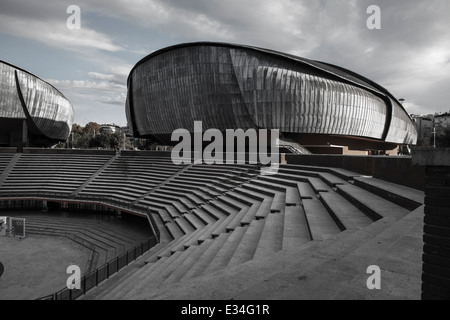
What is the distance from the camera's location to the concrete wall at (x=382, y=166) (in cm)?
969

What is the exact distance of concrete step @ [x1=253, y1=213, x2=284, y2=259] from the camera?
6.55 m

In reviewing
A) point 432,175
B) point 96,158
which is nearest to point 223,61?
point 96,158

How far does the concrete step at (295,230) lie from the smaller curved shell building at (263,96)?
30.1 m

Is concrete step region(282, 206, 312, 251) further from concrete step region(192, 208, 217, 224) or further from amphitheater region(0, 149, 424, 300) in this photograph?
concrete step region(192, 208, 217, 224)

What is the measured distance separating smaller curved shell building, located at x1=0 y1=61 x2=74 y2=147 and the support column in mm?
54770

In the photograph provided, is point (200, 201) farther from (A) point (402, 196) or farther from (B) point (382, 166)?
(A) point (402, 196)

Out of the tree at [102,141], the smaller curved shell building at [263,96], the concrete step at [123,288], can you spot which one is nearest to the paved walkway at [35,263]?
the concrete step at [123,288]

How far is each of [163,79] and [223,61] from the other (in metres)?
Answer: 10.8

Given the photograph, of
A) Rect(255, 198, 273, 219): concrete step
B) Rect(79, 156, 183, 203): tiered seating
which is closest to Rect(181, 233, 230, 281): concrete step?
Rect(255, 198, 273, 219): concrete step

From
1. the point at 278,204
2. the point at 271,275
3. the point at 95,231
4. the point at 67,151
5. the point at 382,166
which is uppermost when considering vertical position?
the point at 67,151

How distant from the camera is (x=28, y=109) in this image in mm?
46688

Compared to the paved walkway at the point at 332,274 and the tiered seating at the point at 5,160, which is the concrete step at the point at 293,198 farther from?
the tiered seating at the point at 5,160

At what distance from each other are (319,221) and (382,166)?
21.1 ft

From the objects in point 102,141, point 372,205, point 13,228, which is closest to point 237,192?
point 372,205
